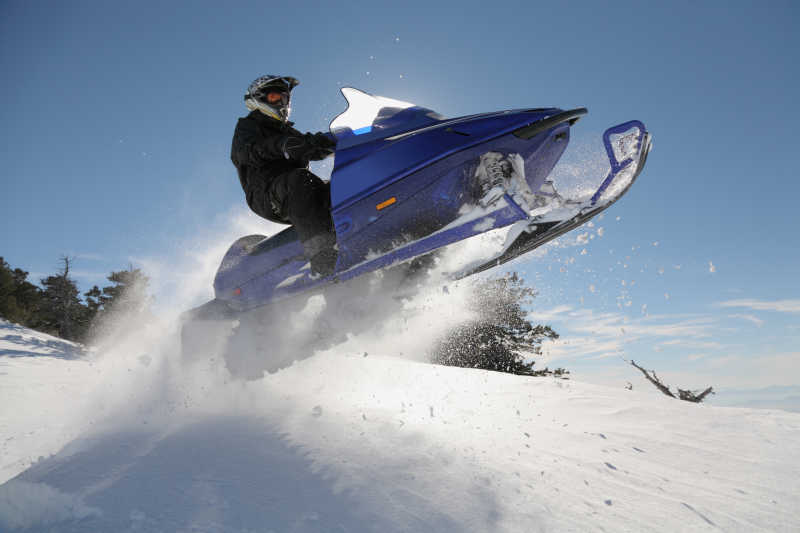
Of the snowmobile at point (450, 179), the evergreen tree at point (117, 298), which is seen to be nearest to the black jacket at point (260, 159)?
the snowmobile at point (450, 179)

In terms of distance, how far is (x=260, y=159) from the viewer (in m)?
3.14

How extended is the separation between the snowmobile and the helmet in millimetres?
562

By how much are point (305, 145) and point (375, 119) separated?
1.77 ft

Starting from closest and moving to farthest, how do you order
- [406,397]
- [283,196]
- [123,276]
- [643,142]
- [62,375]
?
1. [643,142]
2. [283,196]
3. [406,397]
4. [62,375]
5. [123,276]

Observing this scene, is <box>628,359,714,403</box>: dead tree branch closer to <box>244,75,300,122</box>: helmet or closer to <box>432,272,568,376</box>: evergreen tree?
<box>432,272,568,376</box>: evergreen tree

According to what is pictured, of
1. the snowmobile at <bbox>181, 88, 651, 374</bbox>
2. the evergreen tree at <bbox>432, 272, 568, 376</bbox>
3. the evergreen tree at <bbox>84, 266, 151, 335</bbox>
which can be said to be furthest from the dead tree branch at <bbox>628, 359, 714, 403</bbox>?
the evergreen tree at <bbox>84, 266, 151, 335</bbox>

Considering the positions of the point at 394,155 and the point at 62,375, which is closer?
the point at 394,155

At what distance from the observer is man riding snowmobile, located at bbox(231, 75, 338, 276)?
2.89m

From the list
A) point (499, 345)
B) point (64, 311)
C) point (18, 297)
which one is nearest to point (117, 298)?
point (64, 311)

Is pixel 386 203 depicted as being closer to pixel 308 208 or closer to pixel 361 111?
pixel 308 208

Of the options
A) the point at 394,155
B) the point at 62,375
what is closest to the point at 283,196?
the point at 394,155

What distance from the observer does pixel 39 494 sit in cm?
171

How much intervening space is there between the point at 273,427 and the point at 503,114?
8.21 feet

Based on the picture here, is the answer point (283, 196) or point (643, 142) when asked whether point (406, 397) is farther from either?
point (643, 142)
